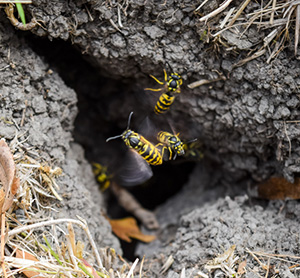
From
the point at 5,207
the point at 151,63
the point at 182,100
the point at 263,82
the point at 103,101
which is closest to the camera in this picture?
the point at 5,207

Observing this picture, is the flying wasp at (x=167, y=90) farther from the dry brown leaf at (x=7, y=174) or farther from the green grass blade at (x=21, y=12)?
the dry brown leaf at (x=7, y=174)

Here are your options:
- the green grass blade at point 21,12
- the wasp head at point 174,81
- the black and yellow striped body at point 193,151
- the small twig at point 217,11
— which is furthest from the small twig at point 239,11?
the green grass blade at point 21,12

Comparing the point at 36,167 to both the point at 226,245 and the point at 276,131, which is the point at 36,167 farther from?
the point at 276,131

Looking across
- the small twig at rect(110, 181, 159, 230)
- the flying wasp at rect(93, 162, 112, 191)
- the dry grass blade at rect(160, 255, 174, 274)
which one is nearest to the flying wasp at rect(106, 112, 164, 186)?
the flying wasp at rect(93, 162, 112, 191)

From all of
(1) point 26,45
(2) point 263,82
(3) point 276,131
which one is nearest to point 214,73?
(2) point 263,82

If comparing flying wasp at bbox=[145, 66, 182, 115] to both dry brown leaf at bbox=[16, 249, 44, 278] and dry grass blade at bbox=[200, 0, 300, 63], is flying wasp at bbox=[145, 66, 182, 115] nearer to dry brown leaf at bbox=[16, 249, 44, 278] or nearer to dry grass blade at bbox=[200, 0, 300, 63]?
dry grass blade at bbox=[200, 0, 300, 63]

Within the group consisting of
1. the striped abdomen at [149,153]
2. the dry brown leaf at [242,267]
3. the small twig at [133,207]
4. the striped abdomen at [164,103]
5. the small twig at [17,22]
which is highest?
the small twig at [17,22]
